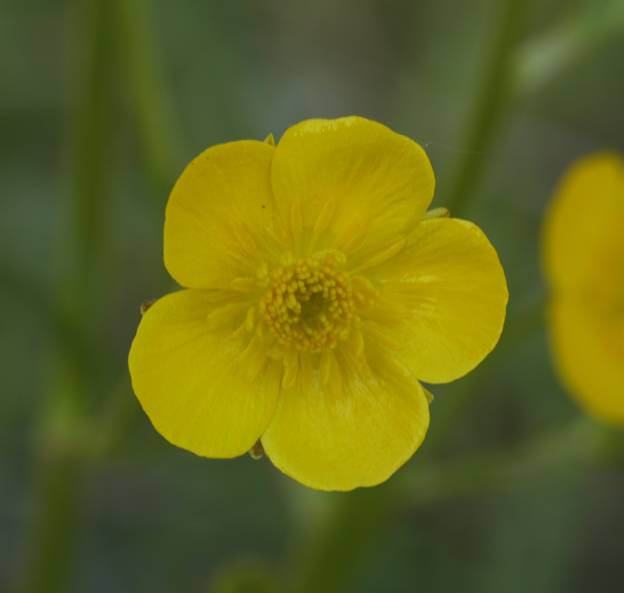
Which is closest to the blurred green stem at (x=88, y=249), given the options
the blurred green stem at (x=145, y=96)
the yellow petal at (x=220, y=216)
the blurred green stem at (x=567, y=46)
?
the blurred green stem at (x=145, y=96)

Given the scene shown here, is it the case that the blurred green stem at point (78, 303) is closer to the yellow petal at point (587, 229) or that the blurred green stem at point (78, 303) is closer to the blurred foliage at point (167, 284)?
the blurred foliage at point (167, 284)

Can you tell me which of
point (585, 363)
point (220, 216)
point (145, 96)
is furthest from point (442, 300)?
point (145, 96)

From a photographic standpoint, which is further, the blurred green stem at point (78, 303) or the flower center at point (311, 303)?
the blurred green stem at point (78, 303)

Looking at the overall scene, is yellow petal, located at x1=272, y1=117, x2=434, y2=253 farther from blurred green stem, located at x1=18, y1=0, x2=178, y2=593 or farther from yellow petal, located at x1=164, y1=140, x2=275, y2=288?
blurred green stem, located at x1=18, y1=0, x2=178, y2=593

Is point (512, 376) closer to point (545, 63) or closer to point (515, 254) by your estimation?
point (515, 254)

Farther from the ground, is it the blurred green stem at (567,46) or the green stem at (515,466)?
the blurred green stem at (567,46)

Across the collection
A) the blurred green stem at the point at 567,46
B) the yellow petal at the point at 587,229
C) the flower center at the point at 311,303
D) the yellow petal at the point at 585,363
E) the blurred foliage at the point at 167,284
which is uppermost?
the blurred green stem at the point at 567,46

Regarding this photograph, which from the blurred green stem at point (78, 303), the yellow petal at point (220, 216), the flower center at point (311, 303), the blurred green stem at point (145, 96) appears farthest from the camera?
the blurred green stem at point (78, 303)

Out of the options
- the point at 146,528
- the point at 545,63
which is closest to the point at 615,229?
the point at 545,63
